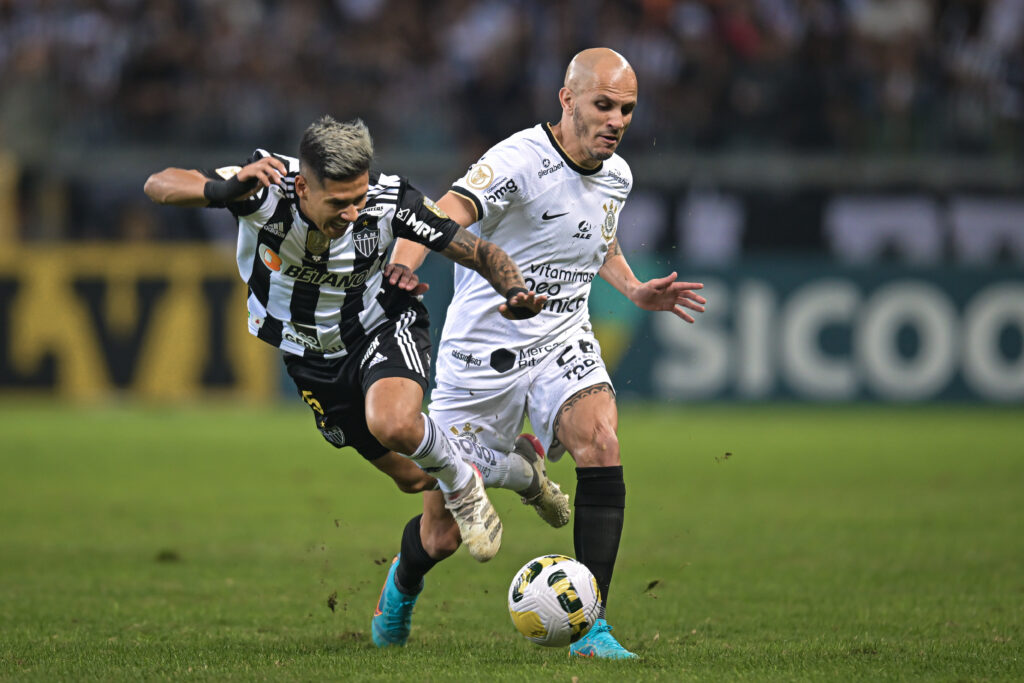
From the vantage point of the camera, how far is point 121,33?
744 inches

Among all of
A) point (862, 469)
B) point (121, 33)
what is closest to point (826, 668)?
point (862, 469)

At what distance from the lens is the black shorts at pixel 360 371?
5914mm

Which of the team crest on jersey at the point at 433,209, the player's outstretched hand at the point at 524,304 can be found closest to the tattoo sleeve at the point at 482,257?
the team crest on jersey at the point at 433,209

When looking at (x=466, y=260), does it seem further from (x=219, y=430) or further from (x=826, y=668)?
(x=219, y=430)

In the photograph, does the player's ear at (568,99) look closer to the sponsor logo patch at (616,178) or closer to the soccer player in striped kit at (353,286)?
the sponsor logo patch at (616,178)

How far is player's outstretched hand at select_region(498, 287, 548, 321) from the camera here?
523 cm

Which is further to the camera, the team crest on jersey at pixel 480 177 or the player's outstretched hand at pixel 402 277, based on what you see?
the team crest on jersey at pixel 480 177

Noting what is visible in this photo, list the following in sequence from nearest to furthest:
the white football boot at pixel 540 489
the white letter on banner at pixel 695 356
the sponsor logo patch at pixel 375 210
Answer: the sponsor logo patch at pixel 375 210
the white football boot at pixel 540 489
the white letter on banner at pixel 695 356

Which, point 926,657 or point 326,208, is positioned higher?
point 326,208

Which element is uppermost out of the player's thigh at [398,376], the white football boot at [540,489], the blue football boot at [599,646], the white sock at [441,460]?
the player's thigh at [398,376]

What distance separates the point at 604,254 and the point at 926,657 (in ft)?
7.33

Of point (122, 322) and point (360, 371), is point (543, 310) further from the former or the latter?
point (122, 322)

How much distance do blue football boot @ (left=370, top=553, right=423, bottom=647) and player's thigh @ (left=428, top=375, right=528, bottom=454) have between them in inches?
30.2

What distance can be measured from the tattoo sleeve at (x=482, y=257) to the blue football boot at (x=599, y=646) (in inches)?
55.3
